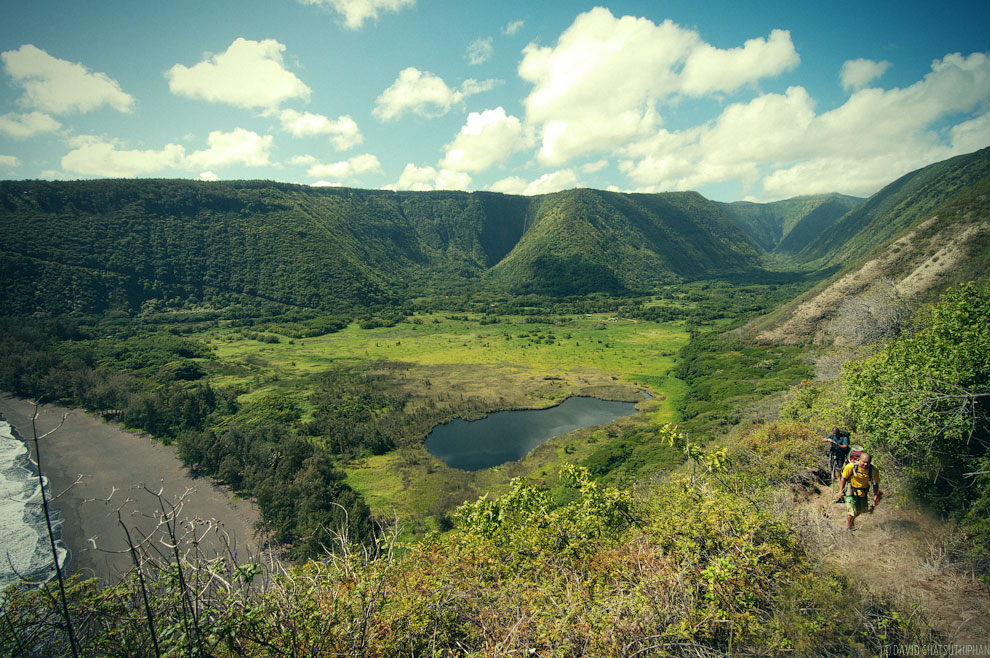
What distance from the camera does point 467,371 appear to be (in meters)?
72.2

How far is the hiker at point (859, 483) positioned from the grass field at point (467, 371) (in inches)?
1004

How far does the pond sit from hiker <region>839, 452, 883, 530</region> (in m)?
32.2

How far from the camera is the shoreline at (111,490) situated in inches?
1195

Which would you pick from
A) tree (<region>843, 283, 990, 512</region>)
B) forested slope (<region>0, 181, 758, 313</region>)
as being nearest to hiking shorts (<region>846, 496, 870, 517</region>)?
tree (<region>843, 283, 990, 512</region>)

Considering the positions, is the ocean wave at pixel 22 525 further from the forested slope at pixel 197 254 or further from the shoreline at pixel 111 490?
the forested slope at pixel 197 254

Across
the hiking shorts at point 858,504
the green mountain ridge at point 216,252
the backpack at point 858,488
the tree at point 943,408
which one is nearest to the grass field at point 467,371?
the hiking shorts at point 858,504

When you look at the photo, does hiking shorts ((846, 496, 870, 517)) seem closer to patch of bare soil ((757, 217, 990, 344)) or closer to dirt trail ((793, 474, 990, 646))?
dirt trail ((793, 474, 990, 646))

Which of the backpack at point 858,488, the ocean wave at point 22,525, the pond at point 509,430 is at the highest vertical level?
the backpack at point 858,488

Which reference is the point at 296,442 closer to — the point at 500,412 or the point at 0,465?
the point at 500,412

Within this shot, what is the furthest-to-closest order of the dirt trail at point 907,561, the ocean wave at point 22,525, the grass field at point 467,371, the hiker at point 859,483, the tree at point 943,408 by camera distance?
the grass field at point 467,371 < the ocean wave at point 22,525 < the tree at point 943,408 < the hiker at point 859,483 < the dirt trail at point 907,561

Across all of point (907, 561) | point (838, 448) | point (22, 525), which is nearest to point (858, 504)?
point (907, 561)

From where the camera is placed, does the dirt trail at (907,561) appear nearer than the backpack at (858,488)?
Yes

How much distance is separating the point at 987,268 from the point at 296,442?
65.0 m

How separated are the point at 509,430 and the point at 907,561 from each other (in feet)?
132
